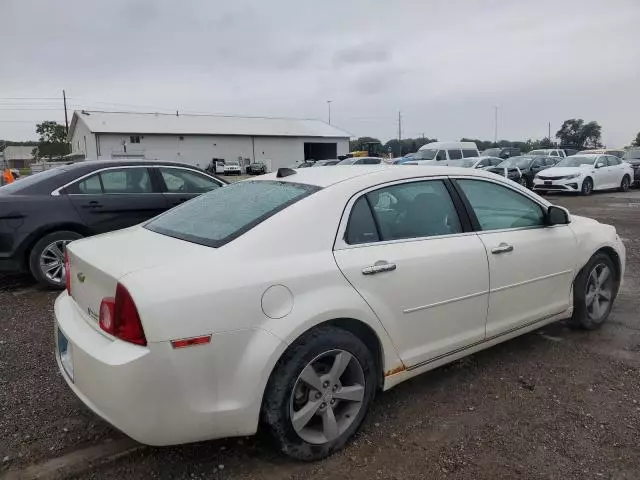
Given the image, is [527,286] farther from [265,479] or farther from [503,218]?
[265,479]

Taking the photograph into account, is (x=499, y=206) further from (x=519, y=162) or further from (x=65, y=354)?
(x=519, y=162)

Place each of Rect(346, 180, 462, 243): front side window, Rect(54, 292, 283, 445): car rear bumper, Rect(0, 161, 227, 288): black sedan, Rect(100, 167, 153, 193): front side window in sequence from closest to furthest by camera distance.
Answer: Rect(54, 292, 283, 445): car rear bumper → Rect(346, 180, 462, 243): front side window → Rect(0, 161, 227, 288): black sedan → Rect(100, 167, 153, 193): front side window

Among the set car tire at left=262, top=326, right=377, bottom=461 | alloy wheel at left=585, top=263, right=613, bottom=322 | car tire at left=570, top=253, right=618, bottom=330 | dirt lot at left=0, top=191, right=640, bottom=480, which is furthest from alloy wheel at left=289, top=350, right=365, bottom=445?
alloy wheel at left=585, top=263, right=613, bottom=322

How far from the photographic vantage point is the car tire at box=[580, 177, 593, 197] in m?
18.5

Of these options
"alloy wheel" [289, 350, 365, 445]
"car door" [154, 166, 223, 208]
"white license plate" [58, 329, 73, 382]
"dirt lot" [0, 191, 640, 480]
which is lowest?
"dirt lot" [0, 191, 640, 480]

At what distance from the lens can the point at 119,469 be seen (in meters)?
2.71

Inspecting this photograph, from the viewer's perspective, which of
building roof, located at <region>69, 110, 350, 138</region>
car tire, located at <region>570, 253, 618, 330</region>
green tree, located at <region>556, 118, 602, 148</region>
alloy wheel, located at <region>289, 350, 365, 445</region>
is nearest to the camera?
alloy wheel, located at <region>289, 350, 365, 445</region>

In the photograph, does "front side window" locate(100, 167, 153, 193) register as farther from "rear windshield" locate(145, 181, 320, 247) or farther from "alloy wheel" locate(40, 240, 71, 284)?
"rear windshield" locate(145, 181, 320, 247)

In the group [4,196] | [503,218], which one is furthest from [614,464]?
[4,196]

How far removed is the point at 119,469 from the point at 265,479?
30.8 inches

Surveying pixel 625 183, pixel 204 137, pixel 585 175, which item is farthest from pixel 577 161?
pixel 204 137

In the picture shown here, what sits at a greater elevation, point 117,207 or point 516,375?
point 117,207

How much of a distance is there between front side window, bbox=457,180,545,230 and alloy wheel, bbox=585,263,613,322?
0.89m

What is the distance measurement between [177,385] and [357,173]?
167 centimetres
